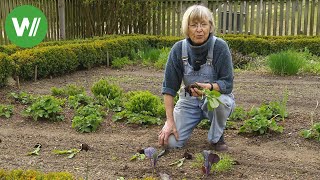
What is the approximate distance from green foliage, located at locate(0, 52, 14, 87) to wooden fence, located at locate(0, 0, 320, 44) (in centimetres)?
488

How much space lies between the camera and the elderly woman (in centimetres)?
354

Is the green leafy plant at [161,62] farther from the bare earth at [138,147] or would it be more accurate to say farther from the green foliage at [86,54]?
the bare earth at [138,147]

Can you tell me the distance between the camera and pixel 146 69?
29.6 feet

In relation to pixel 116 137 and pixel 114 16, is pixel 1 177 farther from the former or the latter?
pixel 114 16

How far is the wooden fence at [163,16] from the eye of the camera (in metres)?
12.1

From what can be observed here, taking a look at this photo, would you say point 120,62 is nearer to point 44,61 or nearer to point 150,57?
point 150,57

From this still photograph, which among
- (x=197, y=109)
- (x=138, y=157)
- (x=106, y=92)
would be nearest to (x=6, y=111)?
(x=106, y=92)

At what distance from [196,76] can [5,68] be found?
3.66 meters

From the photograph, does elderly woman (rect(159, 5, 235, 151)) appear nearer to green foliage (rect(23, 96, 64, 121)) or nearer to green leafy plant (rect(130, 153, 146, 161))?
green leafy plant (rect(130, 153, 146, 161))

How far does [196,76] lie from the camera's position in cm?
371

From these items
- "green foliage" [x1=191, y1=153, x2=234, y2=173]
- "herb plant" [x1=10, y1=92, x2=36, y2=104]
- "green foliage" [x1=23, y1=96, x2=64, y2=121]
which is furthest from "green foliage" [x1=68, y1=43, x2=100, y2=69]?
"green foliage" [x1=191, y1=153, x2=234, y2=173]

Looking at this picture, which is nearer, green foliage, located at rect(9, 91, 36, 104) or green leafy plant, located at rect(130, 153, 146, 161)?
green leafy plant, located at rect(130, 153, 146, 161)

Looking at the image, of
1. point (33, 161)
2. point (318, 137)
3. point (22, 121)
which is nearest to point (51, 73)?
point (22, 121)

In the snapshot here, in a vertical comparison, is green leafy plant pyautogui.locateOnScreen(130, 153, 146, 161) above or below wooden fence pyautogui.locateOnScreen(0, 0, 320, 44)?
below
